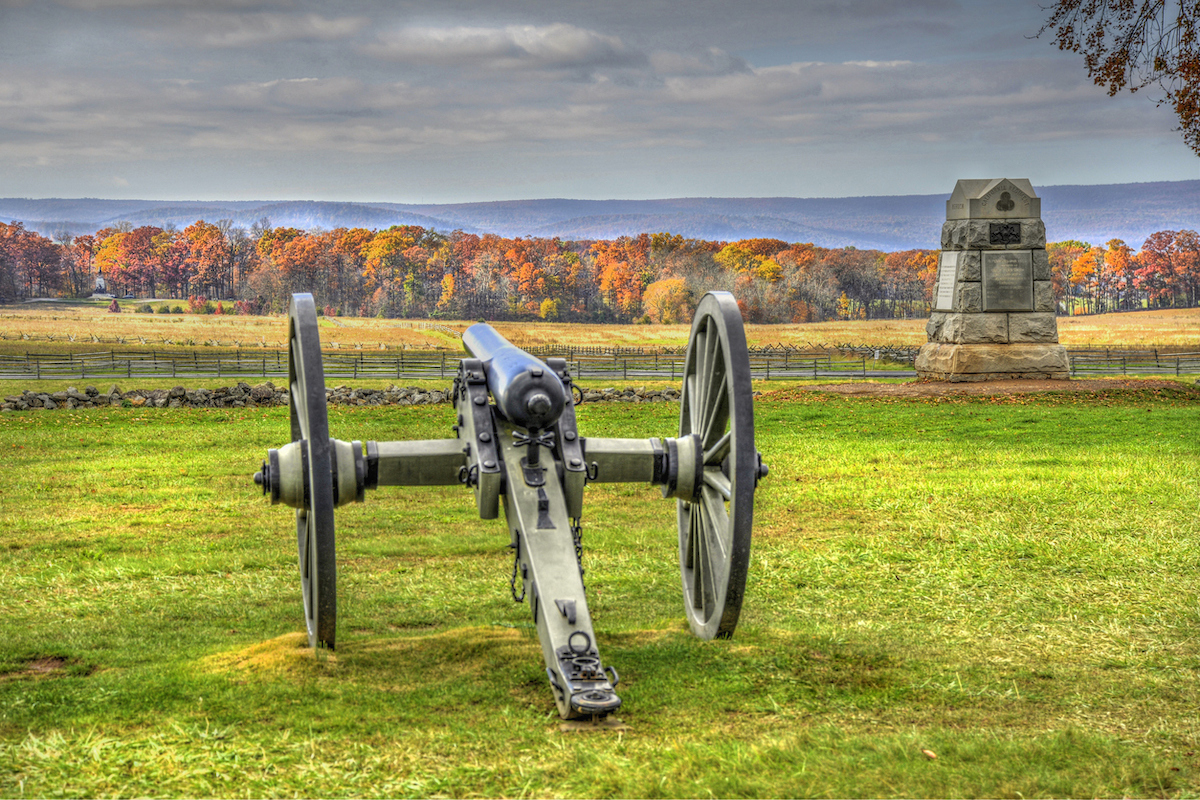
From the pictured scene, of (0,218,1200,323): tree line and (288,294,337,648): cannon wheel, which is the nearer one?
(288,294,337,648): cannon wheel

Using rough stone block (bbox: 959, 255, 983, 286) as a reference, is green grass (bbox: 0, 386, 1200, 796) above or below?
below

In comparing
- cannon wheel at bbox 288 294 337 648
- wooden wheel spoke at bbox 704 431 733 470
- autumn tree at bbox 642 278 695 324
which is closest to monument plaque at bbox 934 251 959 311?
wooden wheel spoke at bbox 704 431 733 470

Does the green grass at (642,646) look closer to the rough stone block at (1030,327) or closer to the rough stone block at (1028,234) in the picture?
the rough stone block at (1030,327)

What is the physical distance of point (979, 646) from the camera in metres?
6.17

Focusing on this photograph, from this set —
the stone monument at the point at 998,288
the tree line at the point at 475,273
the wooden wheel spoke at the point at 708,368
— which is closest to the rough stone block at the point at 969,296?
the stone monument at the point at 998,288

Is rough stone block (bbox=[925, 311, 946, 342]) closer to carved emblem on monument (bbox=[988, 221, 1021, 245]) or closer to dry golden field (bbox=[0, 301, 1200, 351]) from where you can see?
carved emblem on monument (bbox=[988, 221, 1021, 245])

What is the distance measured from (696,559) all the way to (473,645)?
4.73ft

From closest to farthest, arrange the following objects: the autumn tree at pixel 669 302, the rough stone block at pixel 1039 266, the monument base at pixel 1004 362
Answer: the rough stone block at pixel 1039 266
the monument base at pixel 1004 362
the autumn tree at pixel 669 302

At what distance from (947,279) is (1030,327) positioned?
74.3 inches

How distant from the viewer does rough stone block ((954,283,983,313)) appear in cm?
2186

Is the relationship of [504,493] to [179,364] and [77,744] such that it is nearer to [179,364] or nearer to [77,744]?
[77,744]

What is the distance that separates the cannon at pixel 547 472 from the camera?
4945 millimetres

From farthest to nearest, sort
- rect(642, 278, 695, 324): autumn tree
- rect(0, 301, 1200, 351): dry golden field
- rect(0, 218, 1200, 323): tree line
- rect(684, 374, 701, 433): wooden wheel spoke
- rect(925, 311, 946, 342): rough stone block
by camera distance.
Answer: rect(0, 218, 1200, 323): tree line < rect(642, 278, 695, 324): autumn tree < rect(0, 301, 1200, 351): dry golden field < rect(925, 311, 946, 342): rough stone block < rect(684, 374, 701, 433): wooden wheel spoke

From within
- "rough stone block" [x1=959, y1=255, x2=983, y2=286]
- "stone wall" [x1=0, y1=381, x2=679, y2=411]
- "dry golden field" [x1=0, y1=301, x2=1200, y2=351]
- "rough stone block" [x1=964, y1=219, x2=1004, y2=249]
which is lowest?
"stone wall" [x1=0, y1=381, x2=679, y2=411]
